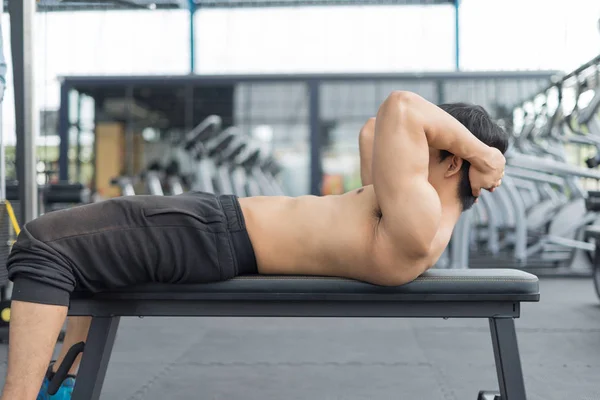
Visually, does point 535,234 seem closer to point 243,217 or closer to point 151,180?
point 151,180

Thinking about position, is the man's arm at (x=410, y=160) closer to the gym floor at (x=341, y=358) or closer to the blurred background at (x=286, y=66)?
→ the gym floor at (x=341, y=358)

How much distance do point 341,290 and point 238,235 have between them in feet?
0.86

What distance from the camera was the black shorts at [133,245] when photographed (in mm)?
1306

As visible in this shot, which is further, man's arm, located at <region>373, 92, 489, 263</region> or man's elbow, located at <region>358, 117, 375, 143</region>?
man's elbow, located at <region>358, 117, 375, 143</region>

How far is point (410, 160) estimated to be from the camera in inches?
49.8

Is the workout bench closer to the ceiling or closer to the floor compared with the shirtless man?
closer to the floor

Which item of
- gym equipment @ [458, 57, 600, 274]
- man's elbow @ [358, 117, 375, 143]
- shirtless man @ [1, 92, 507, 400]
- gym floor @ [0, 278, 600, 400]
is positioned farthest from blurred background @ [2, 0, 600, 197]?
shirtless man @ [1, 92, 507, 400]

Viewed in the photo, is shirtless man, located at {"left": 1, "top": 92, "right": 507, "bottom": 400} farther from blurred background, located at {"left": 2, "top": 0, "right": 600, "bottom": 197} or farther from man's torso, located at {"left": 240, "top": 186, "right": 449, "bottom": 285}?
blurred background, located at {"left": 2, "top": 0, "right": 600, "bottom": 197}

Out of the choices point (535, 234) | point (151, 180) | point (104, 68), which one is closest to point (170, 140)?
point (104, 68)

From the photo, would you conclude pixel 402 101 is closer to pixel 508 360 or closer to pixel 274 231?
pixel 274 231

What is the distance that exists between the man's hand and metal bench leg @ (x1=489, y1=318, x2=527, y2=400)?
305mm

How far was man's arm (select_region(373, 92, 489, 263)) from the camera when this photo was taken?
1264 millimetres

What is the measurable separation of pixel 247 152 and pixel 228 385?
230 inches

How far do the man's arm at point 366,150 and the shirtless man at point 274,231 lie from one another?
0.80 ft
